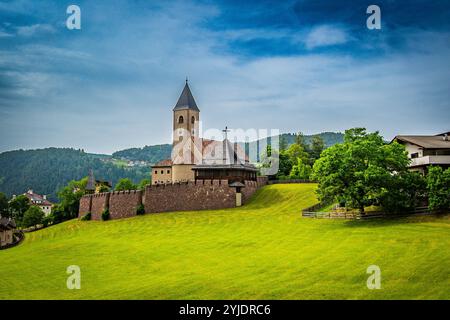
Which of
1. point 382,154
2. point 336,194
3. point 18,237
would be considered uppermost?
point 382,154

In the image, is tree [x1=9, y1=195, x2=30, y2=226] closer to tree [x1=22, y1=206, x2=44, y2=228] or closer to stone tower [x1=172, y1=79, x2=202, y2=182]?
tree [x1=22, y1=206, x2=44, y2=228]

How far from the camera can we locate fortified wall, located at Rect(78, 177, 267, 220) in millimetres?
65000

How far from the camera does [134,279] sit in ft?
101

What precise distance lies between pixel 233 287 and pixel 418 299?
9.92 metres

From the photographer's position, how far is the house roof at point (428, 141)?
162 ft

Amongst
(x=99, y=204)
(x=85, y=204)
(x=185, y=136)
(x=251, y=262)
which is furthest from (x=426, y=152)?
(x=85, y=204)

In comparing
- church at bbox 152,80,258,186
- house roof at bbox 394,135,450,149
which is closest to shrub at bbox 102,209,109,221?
church at bbox 152,80,258,186

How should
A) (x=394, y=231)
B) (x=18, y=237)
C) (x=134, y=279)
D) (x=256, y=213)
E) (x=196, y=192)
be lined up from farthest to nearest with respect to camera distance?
(x=18, y=237) → (x=196, y=192) → (x=256, y=213) → (x=394, y=231) → (x=134, y=279)

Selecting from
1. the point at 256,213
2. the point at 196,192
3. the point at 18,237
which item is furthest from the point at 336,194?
the point at 18,237

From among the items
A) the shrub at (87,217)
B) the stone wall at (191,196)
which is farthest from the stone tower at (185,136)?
the shrub at (87,217)

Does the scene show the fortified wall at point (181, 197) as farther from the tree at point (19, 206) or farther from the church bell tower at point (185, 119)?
the tree at point (19, 206)

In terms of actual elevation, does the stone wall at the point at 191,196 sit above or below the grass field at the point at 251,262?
above
